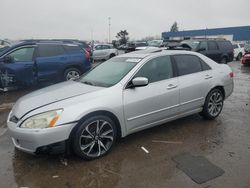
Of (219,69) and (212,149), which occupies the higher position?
(219,69)

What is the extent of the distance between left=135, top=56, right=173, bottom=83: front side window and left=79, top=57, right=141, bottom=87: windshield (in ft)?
0.68

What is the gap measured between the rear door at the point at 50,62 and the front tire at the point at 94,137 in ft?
17.2

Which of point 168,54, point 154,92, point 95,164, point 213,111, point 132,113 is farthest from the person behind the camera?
point 213,111

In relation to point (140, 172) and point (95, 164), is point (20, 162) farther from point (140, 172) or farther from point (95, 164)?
point (140, 172)

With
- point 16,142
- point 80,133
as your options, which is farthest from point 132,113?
point 16,142

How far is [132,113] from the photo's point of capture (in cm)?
383

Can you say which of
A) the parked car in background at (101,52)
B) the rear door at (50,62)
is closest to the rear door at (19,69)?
the rear door at (50,62)

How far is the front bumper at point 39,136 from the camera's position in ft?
10.3

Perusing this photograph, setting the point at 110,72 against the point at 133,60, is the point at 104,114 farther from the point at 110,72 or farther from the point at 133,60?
the point at 133,60

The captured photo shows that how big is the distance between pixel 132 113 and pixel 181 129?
1.43 m

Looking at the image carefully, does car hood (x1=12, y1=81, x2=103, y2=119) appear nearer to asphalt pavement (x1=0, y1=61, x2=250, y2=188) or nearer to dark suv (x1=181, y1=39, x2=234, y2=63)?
asphalt pavement (x1=0, y1=61, x2=250, y2=188)

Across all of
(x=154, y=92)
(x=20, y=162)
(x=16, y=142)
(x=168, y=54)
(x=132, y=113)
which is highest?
(x=168, y=54)

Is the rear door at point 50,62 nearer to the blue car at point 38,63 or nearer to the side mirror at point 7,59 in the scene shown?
the blue car at point 38,63

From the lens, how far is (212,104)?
5148 mm
